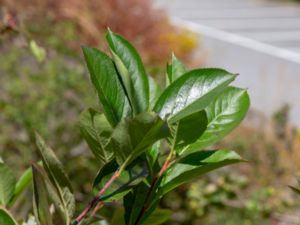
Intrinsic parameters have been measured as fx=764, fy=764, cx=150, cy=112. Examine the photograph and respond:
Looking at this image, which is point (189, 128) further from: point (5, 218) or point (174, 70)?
point (5, 218)

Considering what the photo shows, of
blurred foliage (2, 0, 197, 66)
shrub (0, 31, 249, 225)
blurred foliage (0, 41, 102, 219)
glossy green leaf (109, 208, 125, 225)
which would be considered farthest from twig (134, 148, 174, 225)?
blurred foliage (2, 0, 197, 66)

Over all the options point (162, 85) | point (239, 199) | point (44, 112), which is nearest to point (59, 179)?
point (44, 112)

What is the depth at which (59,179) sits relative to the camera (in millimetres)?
750

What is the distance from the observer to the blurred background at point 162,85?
4.42m

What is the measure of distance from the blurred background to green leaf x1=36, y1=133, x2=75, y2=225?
17cm

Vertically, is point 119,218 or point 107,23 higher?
point 119,218

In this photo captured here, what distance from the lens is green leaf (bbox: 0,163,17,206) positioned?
83 cm

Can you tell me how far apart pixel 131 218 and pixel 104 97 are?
0.13m

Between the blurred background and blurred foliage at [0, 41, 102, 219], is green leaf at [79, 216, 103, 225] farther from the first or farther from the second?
blurred foliage at [0, 41, 102, 219]

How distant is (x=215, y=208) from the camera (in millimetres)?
4641

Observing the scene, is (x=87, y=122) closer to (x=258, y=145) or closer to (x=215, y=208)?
(x=215, y=208)

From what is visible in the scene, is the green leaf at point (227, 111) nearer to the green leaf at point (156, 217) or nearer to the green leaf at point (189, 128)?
the green leaf at point (189, 128)

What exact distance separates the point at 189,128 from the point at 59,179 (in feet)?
0.45

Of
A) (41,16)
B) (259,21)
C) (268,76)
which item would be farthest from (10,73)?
(259,21)
